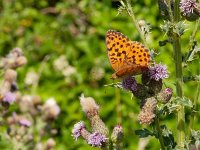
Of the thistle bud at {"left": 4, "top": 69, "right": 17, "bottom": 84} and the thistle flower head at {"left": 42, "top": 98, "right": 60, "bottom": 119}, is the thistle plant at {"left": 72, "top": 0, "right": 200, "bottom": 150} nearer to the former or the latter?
the thistle bud at {"left": 4, "top": 69, "right": 17, "bottom": 84}

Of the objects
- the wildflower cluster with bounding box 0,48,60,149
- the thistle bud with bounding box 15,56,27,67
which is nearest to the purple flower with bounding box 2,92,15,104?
the wildflower cluster with bounding box 0,48,60,149

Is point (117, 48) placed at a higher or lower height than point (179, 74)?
higher

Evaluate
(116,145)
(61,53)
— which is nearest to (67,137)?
(61,53)

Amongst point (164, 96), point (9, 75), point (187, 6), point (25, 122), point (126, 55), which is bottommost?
point (25, 122)

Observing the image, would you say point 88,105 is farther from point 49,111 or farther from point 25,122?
point 49,111

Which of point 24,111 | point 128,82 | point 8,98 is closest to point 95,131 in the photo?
point 128,82

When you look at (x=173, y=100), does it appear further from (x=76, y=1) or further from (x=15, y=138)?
(x=76, y=1)
